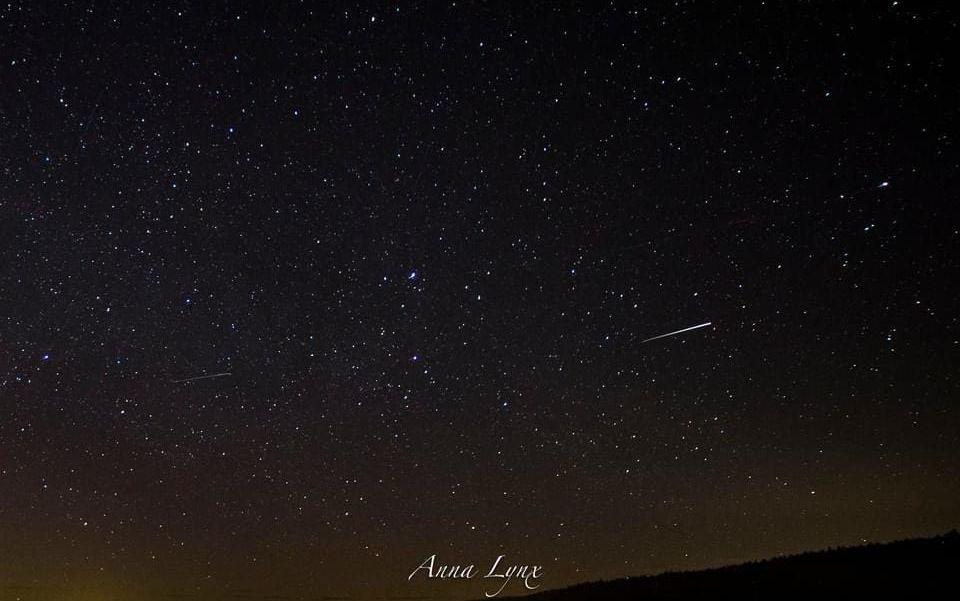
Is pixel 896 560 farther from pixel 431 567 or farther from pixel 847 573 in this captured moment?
pixel 431 567

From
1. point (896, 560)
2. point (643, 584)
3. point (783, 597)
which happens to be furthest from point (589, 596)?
point (896, 560)

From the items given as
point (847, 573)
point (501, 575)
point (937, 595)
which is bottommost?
point (937, 595)

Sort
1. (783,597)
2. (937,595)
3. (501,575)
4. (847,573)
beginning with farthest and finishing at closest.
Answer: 1. (501,575)
2. (847,573)
3. (783,597)
4. (937,595)

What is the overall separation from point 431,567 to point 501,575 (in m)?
1.67

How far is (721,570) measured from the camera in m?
14.5

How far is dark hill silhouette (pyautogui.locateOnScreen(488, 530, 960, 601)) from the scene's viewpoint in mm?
10312

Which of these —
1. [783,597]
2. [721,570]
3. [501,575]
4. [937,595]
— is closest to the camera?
[937,595]

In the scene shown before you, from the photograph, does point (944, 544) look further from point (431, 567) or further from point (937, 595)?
point (431, 567)

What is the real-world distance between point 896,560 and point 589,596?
5.87 m

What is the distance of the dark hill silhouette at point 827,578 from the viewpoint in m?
10.3

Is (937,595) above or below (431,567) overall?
below

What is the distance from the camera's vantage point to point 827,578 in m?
11.6

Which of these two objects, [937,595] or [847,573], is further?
[847,573]

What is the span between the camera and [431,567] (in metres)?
16.5
